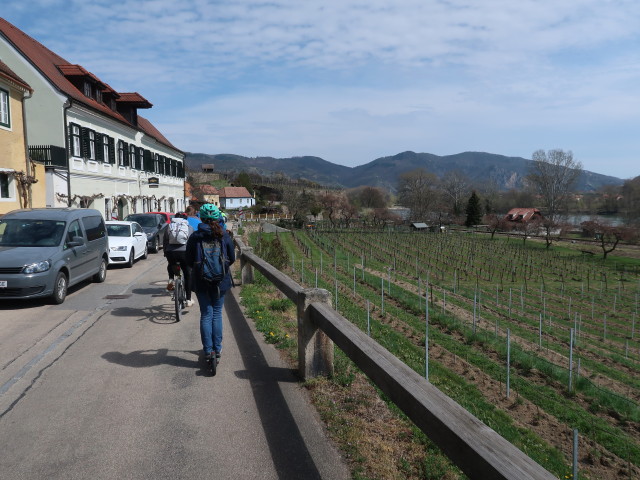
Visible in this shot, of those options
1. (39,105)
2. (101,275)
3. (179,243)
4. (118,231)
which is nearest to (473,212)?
(39,105)

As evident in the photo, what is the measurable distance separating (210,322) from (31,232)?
22.2 ft

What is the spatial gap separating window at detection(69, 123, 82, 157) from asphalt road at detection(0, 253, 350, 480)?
1856 centimetres

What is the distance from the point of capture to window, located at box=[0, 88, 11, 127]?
1788 cm

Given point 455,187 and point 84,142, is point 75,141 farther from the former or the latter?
point 455,187

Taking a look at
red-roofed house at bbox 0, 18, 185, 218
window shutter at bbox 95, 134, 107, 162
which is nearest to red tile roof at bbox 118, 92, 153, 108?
red-roofed house at bbox 0, 18, 185, 218

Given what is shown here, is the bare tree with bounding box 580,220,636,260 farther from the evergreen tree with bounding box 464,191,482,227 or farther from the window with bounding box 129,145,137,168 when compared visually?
the window with bounding box 129,145,137,168

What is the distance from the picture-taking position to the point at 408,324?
530 inches

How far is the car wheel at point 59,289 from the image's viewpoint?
9297 millimetres

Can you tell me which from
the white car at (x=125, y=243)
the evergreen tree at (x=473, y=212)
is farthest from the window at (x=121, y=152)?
the evergreen tree at (x=473, y=212)

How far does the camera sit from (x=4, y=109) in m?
18.1

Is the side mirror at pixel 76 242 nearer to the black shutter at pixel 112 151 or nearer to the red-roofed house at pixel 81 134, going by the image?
the red-roofed house at pixel 81 134

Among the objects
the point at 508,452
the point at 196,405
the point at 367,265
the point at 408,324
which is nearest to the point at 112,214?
the point at 367,265

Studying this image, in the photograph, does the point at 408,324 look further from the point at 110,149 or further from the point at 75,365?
the point at 110,149

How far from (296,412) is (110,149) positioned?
28089 mm
